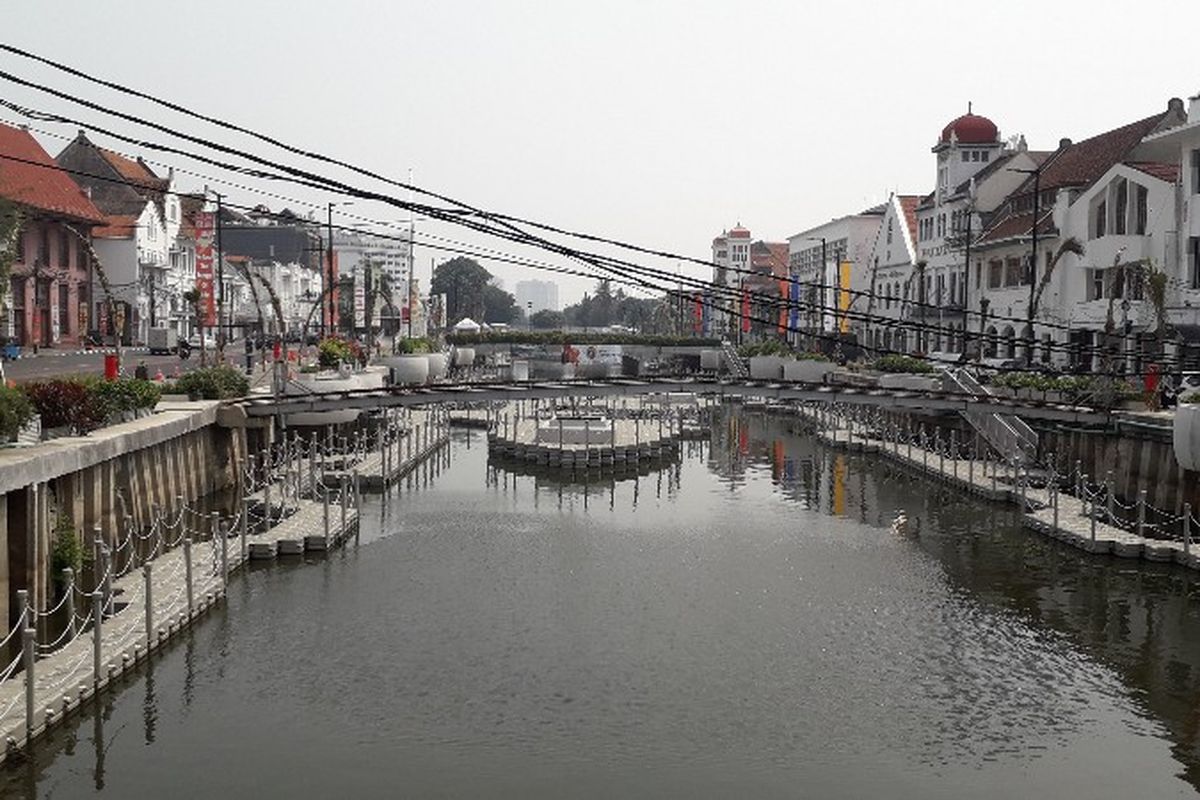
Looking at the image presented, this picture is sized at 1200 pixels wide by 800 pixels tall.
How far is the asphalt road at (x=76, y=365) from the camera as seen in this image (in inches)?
2247

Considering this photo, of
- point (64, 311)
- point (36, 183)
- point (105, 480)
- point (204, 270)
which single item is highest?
point (36, 183)

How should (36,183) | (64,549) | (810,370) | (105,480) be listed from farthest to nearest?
(810,370), (36,183), (105,480), (64,549)

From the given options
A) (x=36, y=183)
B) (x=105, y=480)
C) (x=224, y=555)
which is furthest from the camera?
(x=36, y=183)

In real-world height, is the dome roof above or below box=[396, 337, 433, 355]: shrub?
above

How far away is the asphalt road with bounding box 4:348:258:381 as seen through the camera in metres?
57.1

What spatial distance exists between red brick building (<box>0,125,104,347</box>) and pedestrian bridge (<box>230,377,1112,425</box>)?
1410 inches

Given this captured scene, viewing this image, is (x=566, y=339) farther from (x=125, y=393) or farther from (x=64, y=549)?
(x=64, y=549)

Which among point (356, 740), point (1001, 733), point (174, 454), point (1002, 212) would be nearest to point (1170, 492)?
point (1001, 733)

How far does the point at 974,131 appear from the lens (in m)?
96.6

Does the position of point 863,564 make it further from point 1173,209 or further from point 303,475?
point 1173,209

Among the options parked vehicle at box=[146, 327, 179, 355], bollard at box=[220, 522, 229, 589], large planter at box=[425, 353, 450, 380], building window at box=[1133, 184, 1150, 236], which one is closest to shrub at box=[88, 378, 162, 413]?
bollard at box=[220, 522, 229, 589]

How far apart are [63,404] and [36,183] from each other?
5597 centimetres

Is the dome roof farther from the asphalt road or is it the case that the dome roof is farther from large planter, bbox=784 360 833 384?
the asphalt road

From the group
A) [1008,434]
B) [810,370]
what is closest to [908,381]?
[1008,434]
